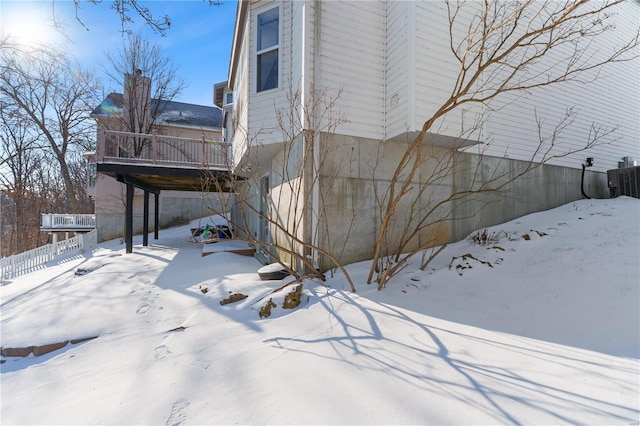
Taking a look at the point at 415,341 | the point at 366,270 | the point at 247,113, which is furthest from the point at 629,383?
the point at 247,113

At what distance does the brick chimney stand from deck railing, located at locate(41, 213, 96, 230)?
5.47m

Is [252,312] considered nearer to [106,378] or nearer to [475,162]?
[106,378]

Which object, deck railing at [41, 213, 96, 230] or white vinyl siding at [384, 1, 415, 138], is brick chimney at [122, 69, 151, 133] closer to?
deck railing at [41, 213, 96, 230]

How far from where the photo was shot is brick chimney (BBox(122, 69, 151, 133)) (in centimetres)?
1602

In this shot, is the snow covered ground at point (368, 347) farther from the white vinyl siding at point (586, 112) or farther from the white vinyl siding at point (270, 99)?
the white vinyl siding at point (270, 99)

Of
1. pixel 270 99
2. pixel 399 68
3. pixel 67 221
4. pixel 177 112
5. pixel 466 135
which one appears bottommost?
pixel 67 221

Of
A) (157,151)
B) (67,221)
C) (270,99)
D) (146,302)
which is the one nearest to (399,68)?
(270,99)

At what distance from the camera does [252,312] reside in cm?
403

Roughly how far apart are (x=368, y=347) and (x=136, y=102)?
18612 millimetres

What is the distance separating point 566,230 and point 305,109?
549 cm

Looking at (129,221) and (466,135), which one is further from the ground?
(466,135)

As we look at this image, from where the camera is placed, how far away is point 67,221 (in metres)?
15.0

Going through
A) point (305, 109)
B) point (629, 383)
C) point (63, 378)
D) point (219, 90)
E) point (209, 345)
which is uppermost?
point (219, 90)

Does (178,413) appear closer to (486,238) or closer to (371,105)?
(371,105)
